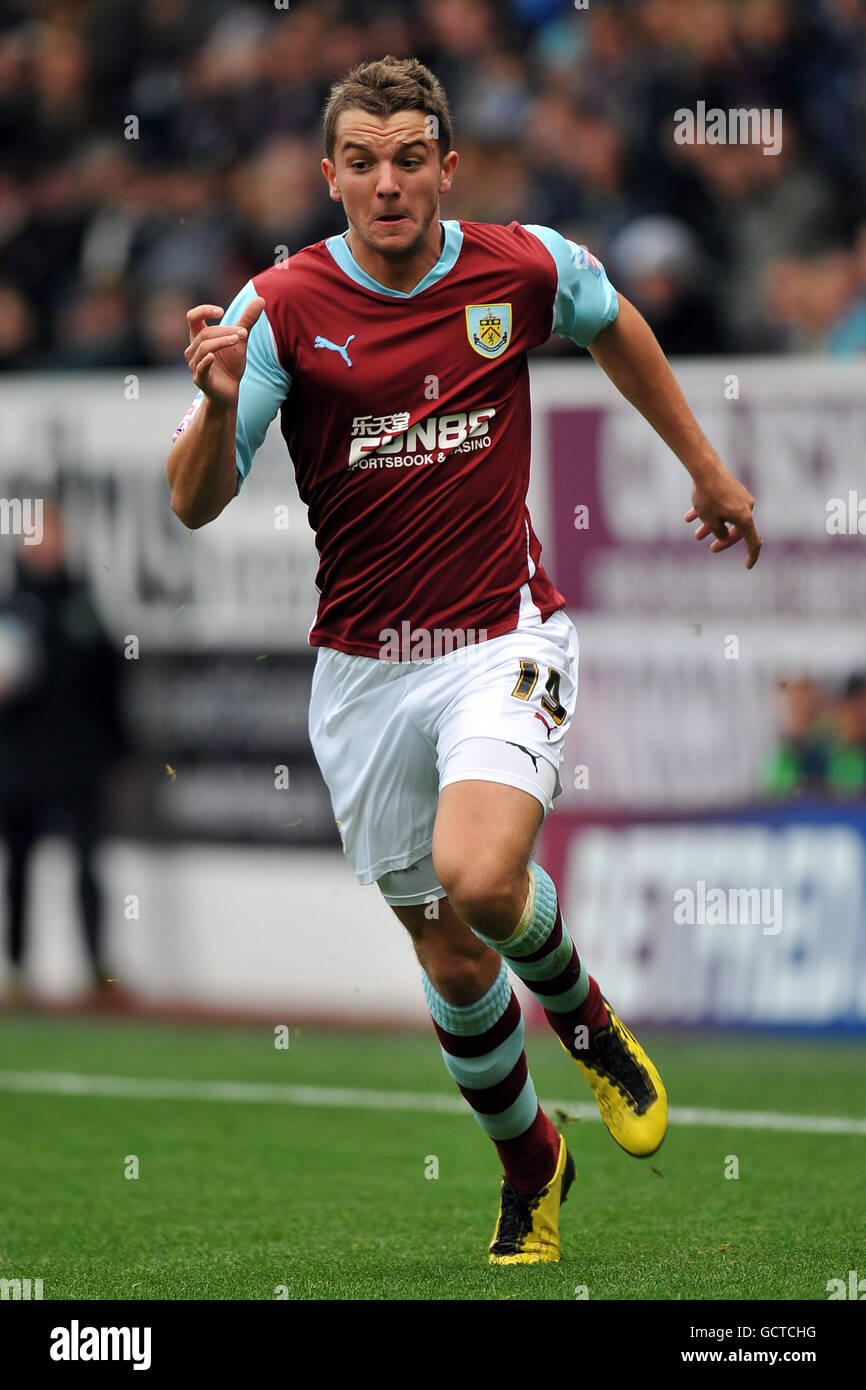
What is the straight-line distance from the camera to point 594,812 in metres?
9.98

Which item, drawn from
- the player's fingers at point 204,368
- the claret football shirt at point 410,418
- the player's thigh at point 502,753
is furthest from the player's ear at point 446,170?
the player's thigh at point 502,753

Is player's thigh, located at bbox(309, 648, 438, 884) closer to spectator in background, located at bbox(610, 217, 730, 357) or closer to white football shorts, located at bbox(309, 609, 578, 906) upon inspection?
white football shorts, located at bbox(309, 609, 578, 906)

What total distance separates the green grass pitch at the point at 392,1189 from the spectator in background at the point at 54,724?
2.02 m

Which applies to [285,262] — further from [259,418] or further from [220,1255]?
[220,1255]

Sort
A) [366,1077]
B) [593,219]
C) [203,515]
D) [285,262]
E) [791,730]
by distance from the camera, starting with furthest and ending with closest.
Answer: [593,219], [791,730], [366,1077], [285,262], [203,515]

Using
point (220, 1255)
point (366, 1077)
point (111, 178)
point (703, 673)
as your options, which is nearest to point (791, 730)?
point (703, 673)

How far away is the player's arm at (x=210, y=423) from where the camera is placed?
14.8 ft

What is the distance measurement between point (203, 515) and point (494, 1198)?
2.59m

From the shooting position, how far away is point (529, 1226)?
5.24m

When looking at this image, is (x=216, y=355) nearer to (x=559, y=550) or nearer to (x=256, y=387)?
(x=256, y=387)
